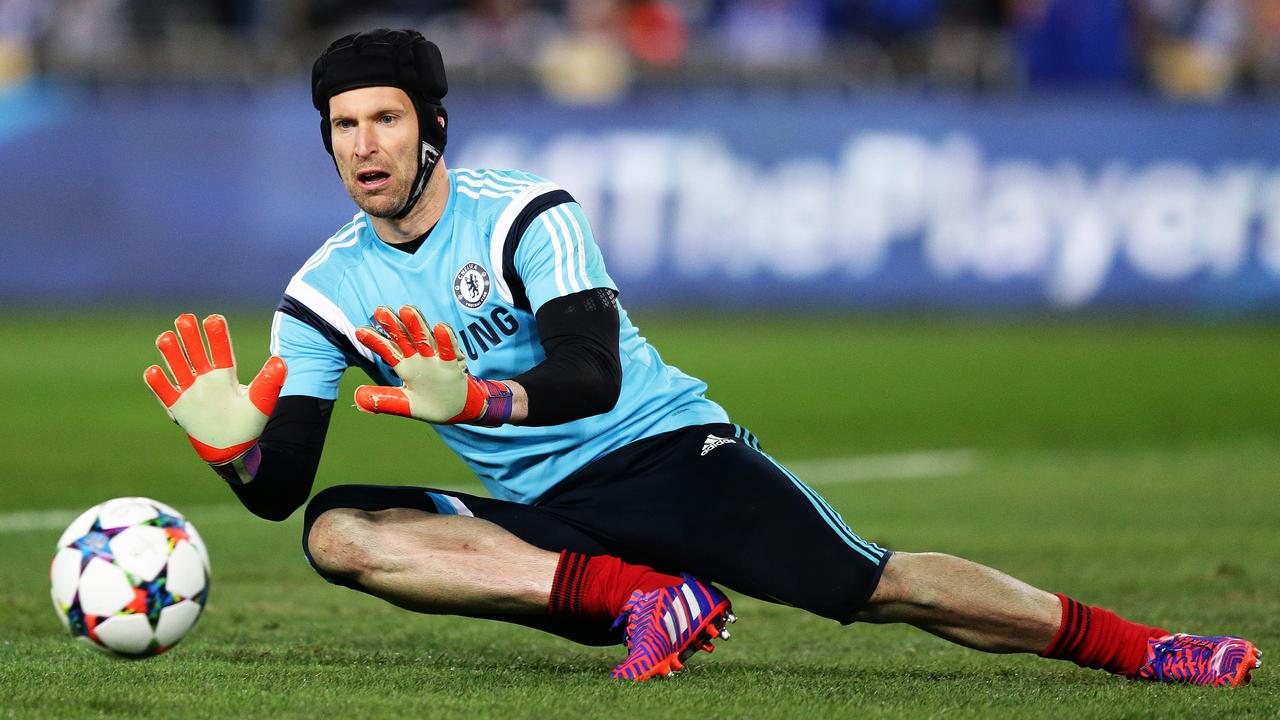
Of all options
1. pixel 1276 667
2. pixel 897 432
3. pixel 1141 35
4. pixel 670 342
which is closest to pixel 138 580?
pixel 1276 667

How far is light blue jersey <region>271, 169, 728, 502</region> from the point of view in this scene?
18.8 feet

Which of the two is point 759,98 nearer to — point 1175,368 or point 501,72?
point 501,72

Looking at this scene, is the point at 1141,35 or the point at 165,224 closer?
the point at 165,224

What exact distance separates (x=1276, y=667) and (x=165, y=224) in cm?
1464

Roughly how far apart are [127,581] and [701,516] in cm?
164

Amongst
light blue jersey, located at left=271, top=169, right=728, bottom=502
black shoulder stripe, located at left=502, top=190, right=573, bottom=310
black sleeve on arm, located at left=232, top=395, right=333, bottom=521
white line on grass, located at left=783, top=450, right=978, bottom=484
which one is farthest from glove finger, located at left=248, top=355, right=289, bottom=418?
white line on grass, located at left=783, top=450, right=978, bottom=484

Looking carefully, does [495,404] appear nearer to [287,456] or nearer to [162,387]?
[287,456]

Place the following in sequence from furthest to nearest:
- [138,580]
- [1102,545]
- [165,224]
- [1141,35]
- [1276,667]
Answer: [1141,35] → [165,224] → [1102,545] → [1276,667] → [138,580]

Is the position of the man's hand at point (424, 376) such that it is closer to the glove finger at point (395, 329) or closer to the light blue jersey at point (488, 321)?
the glove finger at point (395, 329)

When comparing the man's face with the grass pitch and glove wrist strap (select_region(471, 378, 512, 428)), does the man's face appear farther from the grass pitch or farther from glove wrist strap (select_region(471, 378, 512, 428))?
the grass pitch

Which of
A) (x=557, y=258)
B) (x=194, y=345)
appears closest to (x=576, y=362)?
(x=557, y=258)

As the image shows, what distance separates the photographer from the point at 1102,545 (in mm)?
8695

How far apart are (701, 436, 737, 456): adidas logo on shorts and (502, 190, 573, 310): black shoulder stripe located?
0.67 metres

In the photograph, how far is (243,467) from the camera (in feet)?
18.0
